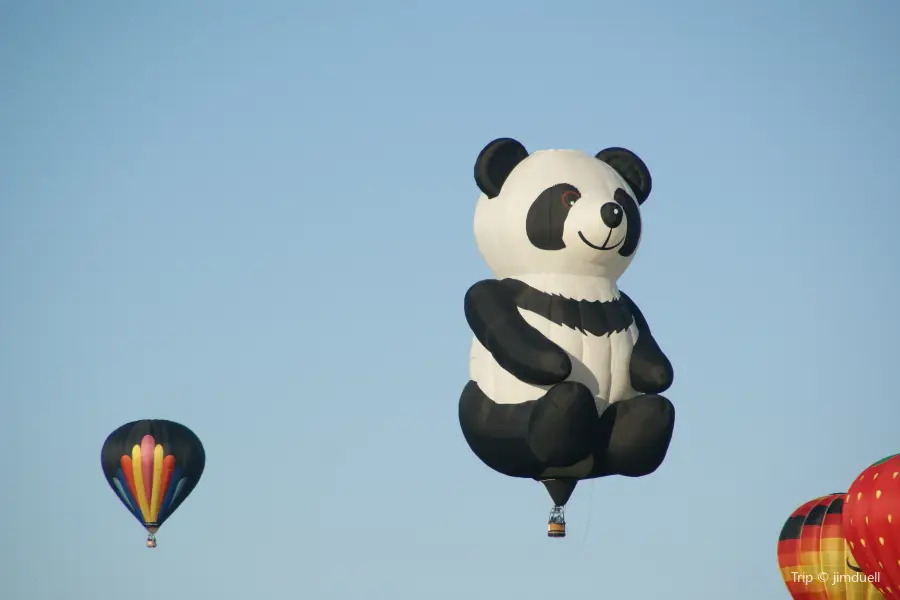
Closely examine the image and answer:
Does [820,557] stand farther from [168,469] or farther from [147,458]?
[147,458]

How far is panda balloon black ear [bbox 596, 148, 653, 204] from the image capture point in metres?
21.5

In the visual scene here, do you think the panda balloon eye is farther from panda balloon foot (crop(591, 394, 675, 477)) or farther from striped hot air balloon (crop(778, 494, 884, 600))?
striped hot air balloon (crop(778, 494, 884, 600))

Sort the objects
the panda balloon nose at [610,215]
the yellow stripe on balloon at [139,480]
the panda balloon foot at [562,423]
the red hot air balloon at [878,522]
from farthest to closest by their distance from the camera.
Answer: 1. the yellow stripe on balloon at [139,480]
2. the red hot air balloon at [878,522]
3. the panda balloon nose at [610,215]
4. the panda balloon foot at [562,423]

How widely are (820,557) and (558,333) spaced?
9.92m

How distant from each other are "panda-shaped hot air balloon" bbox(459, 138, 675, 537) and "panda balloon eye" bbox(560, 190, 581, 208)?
0.05ft

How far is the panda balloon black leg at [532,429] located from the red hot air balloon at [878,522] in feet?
15.4

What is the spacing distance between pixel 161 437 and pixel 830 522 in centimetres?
1068

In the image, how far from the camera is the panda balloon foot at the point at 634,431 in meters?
20.5

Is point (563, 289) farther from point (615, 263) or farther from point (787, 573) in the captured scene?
point (787, 573)

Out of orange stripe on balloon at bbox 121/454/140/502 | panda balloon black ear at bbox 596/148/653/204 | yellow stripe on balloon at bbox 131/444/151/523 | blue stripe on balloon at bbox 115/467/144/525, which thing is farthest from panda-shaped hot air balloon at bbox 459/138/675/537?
blue stripe on balloon at bbox 115/467/144/525

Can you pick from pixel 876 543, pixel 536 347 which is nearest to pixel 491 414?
pixel 536 347

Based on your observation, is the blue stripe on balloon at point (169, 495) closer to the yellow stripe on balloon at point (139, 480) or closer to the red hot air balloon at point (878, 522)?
the yellow stripe on balloon at point (139, 480)

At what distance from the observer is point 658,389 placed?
2075 centimetres

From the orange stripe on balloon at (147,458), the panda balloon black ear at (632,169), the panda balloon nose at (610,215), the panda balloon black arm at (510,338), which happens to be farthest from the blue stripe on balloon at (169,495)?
the panda balloon nose at (610,215)
